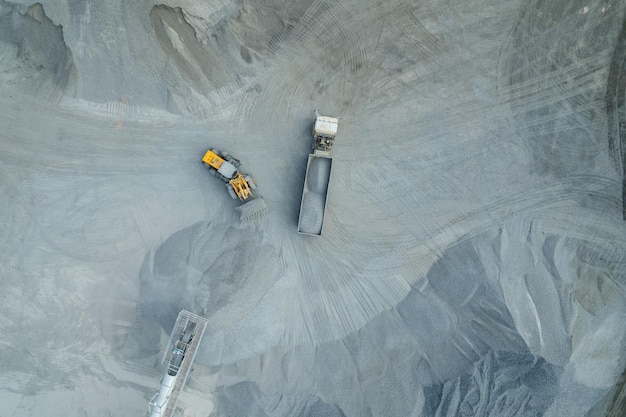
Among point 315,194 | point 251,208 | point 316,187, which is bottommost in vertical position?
point 251,208

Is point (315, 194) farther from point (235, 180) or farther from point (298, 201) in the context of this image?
point (235, 180)

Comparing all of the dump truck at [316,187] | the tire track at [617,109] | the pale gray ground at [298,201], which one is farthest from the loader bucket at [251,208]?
the tire track at [617,109]

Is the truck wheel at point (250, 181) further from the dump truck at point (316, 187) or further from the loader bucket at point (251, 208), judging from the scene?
the dump truck at point (316, 187)

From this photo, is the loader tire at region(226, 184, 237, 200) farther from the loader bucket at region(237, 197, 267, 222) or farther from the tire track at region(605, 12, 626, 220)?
the tire track at region(605, 12, 626, 220)

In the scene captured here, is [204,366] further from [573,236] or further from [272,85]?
[573,236]

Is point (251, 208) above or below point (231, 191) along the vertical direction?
below

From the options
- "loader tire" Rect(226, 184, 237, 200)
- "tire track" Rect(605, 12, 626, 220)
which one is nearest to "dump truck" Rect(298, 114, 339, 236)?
"loader tire" Rect(226, 184, 237, 200)

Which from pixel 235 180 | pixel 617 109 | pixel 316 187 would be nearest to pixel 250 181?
pixel 235 180
